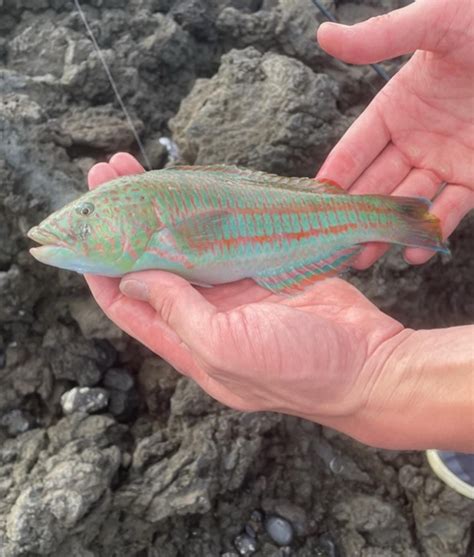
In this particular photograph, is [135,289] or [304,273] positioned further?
[304,273]

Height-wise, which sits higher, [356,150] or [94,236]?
[94,236]

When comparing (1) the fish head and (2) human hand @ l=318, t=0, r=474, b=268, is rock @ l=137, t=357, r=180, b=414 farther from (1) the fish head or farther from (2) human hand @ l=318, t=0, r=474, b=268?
(2) human hand @ l=318, t=0, r=474, b=268

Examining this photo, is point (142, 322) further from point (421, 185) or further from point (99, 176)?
point (421, 185)

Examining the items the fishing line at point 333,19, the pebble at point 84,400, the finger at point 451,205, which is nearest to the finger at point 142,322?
the pebble at point 84,400

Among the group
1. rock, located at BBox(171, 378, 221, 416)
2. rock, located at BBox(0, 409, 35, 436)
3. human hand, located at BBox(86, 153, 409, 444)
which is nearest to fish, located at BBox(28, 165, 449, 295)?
human hand, located at BBox(86, 153, 409, 444)

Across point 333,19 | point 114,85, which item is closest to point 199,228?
point 114,85

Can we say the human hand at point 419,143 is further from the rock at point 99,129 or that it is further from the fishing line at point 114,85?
the rock at point 99,129

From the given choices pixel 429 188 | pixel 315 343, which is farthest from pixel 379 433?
pixel 429 188

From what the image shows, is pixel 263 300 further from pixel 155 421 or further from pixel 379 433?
pixel 155 421
